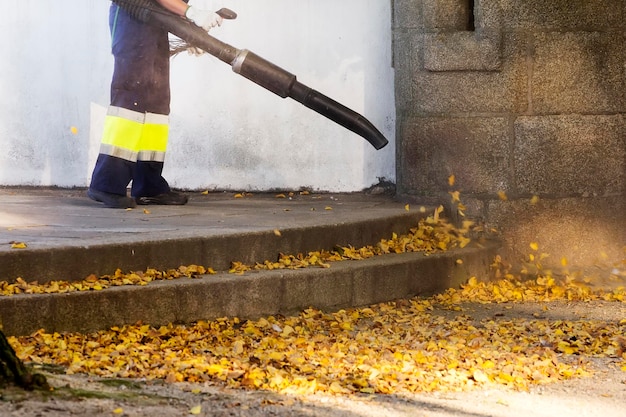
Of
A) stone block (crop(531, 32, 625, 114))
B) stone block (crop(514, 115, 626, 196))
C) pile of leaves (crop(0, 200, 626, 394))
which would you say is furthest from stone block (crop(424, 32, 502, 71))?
pile of leaves (crop(0, 200, 626, 394))

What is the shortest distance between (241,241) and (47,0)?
3651 mm

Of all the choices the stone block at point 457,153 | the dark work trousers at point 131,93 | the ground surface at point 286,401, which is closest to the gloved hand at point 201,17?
the dark work trousers at point 131,93

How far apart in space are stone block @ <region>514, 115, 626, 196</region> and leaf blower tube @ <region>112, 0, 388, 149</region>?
3.55ft

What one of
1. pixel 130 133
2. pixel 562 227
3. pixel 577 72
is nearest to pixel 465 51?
pixel 577 72

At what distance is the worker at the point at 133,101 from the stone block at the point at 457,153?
5.93ft

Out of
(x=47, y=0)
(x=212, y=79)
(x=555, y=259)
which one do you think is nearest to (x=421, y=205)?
(x=555, y=259)

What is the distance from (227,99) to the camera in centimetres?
915

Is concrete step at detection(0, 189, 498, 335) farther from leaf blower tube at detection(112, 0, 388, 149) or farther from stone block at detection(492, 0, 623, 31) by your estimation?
stone block at detection(492, 0, 623, 31)

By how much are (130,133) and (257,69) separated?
3.55 ft

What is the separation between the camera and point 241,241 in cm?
665

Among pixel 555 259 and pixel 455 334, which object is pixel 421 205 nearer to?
pixel 555 259

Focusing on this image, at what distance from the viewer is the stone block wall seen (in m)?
8.31

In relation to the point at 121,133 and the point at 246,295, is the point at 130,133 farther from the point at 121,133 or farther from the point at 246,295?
the point at 246,295

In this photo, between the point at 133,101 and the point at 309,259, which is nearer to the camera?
the point at 309,259
